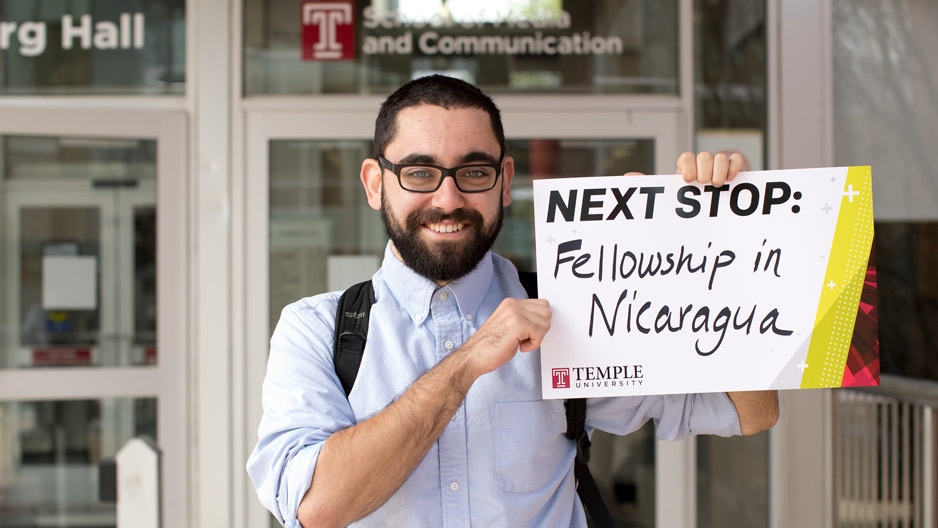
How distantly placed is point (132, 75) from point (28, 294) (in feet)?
3.96

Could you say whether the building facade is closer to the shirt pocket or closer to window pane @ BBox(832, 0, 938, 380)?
window pane @ BBox(832, 0, 938, 380)

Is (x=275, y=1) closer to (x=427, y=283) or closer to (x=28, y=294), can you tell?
(x=28, y=294)

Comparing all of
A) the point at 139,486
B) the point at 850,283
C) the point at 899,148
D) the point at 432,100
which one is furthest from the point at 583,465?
the point at 899,148

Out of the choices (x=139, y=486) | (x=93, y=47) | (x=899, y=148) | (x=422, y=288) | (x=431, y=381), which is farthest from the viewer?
(x=899, y=148)

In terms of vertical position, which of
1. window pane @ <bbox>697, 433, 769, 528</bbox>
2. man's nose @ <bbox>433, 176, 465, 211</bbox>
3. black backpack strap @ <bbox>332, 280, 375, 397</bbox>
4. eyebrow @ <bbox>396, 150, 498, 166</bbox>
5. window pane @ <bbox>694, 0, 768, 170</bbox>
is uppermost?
window pane @ <bbox>694, 0, 768, 170</bbox>

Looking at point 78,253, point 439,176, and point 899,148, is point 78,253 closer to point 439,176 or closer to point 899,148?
point 439,176

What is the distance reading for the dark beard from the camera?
5.89 ft

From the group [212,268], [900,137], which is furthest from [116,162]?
[900,137]

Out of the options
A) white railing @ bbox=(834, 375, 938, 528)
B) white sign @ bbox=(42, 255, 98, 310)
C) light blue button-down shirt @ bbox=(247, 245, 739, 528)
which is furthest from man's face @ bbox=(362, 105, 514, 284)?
white railing @ bbox=(834, 375, 938, 528)

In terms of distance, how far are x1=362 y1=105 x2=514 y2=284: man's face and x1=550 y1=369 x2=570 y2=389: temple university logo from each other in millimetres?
281

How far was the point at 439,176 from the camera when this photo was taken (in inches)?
70.2

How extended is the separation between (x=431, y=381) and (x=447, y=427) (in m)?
0.17

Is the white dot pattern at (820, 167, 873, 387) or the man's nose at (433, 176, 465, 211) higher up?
the man's nose at (433, 176, 465, 211)

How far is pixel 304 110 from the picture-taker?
4.39m
